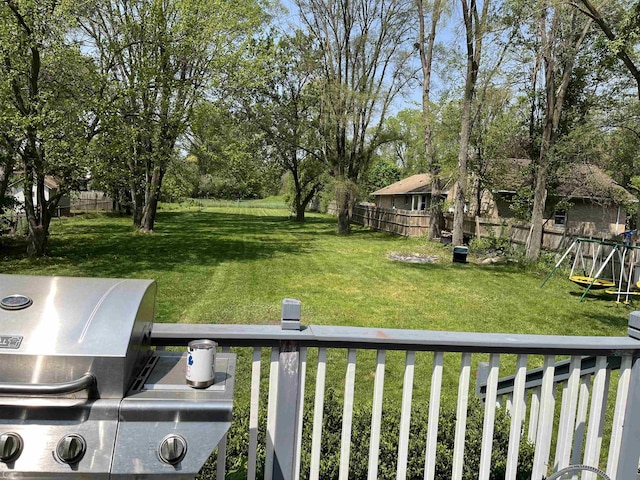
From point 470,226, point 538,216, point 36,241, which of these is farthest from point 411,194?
point 36,241

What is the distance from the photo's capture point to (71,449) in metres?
1.21

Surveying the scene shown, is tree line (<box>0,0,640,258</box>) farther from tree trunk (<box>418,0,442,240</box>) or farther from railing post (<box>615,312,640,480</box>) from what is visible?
railing post (<box>615,312,640,480</box>)

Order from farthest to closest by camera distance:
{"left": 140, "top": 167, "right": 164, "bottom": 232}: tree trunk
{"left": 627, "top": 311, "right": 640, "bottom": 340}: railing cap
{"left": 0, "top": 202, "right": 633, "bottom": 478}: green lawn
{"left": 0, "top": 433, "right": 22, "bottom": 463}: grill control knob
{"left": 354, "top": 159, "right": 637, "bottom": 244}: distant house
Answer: {"left": 140, "top": 167, "right": 164, "bottom": 232}: tree trunk
{"left": 354, "top": 159, "right": 637, "bottom": 244}: distant house
{"left": 0, "top": 202, "right": 633, "bottom": 478}: green lawn
{"left": 627, "top": 311, "right": 640, "bottom": 340}: railing cap
{"left": 0, "top": 433, "right": 22, "bottom": 463}: grill control knob

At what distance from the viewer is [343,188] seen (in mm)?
19125

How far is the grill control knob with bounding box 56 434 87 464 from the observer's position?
120 centimetres

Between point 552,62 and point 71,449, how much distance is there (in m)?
13.1

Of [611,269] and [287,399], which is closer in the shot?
A: [287,399]

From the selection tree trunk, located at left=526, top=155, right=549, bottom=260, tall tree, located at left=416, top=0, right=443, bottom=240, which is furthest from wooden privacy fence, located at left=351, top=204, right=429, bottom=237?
tree trunk, located at left=526, top=155, right=549, bottom=260

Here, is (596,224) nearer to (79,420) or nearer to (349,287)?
(349,287)

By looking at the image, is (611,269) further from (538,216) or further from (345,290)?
(345,290)

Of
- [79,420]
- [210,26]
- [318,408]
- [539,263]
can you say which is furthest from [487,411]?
[210,26]

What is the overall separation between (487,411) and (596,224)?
1901cm

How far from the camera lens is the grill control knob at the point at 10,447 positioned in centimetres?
119

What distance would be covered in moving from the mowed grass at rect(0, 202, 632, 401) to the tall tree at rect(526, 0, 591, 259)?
1.56 m
